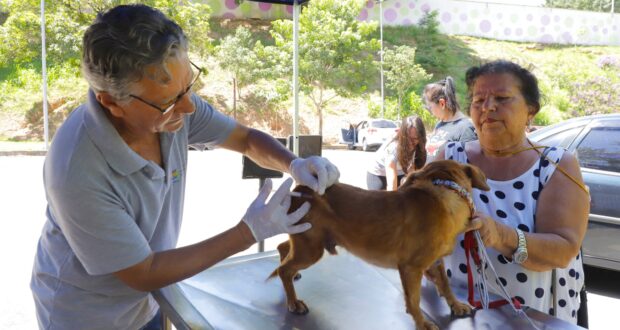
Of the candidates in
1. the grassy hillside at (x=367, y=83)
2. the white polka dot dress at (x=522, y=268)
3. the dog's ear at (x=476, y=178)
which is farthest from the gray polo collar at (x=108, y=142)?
the grassy hillside at (x=367, y=83)

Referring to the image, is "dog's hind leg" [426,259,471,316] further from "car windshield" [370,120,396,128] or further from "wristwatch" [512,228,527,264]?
"car windshield" [370,120,396,128]

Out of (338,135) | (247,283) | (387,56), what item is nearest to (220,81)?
(338,135)

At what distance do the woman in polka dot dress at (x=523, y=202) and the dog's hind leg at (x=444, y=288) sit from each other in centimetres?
21

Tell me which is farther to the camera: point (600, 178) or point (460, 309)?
point (600, 178)

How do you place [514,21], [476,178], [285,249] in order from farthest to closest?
[514,21] < [285,249] < [476,178]

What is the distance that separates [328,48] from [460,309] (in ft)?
90.7

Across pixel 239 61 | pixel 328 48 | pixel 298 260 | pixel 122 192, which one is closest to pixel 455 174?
pixel 298 260

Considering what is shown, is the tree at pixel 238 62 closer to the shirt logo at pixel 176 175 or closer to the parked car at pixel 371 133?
the parked car at pixel 371 133

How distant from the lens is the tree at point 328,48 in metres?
28.2

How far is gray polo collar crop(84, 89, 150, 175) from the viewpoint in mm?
1536

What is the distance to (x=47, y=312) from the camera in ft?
5.62

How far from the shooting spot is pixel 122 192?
5.20 feet

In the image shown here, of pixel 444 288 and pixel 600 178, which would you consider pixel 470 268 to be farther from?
pixel 600 178

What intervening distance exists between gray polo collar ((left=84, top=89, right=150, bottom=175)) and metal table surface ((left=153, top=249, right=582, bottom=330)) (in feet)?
1.76
